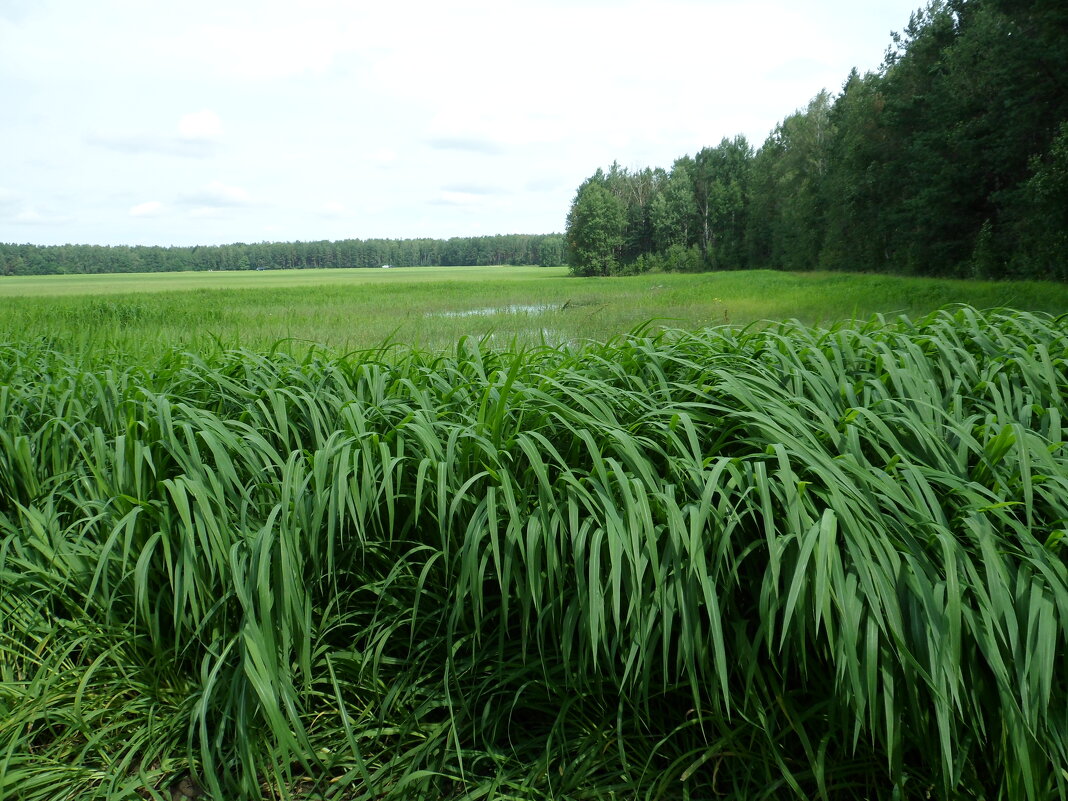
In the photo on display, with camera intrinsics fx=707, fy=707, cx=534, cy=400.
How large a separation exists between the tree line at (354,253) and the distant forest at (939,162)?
2284 inches

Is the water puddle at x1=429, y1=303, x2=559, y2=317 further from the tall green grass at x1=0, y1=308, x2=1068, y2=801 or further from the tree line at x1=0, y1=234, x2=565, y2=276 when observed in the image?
the tree line at x1=0, y1=234, x2=565, y2=276

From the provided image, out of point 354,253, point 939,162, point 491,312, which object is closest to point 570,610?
point 491,312

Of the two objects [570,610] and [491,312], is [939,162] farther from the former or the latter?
[570,610]

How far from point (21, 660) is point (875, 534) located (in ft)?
8.59

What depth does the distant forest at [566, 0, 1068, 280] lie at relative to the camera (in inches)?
769

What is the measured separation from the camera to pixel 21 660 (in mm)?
2303

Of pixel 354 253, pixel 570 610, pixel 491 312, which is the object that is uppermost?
pixel 354 253

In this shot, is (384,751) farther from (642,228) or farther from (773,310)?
(642,228)

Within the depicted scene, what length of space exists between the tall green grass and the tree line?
90865mm

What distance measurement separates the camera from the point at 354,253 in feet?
371

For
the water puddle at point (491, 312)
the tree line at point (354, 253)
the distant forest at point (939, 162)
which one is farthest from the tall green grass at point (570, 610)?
the tree line at point (354, 253)

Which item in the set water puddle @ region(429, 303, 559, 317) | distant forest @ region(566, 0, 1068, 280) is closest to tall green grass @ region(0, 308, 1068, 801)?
water puddle @ region(429, 303, 559, 317)

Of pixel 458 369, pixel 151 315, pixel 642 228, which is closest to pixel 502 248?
pixel 642 228

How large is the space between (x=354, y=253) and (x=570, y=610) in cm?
11748
